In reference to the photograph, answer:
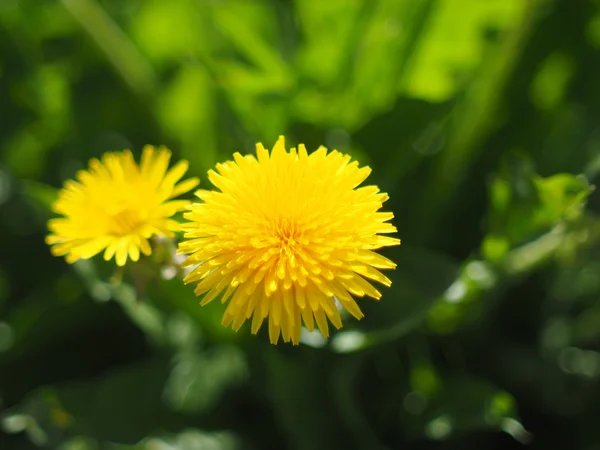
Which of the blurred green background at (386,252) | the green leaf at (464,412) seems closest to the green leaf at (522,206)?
the blurred green background at (386,252)

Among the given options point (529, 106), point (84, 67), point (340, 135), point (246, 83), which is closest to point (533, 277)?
point (529, 106)

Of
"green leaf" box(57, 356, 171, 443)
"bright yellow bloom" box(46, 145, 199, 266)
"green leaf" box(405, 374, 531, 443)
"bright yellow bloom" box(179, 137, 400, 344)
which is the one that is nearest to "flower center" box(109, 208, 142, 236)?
"bright yellow bloom" box(46, 145, 199, 266)

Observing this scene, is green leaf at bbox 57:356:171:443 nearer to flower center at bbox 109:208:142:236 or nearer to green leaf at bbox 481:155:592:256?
flower center at bbox 109:208:142:236

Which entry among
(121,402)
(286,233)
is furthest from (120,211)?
(121,402)

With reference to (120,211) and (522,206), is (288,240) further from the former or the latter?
(522,206)

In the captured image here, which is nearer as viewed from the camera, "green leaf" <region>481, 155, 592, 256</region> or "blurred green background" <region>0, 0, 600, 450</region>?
"green leaf" <region>481, 155, 592, 256</region>

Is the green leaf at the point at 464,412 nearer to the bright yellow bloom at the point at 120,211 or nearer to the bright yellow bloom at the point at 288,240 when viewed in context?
the bright yellow bloom at the point at 288,240
